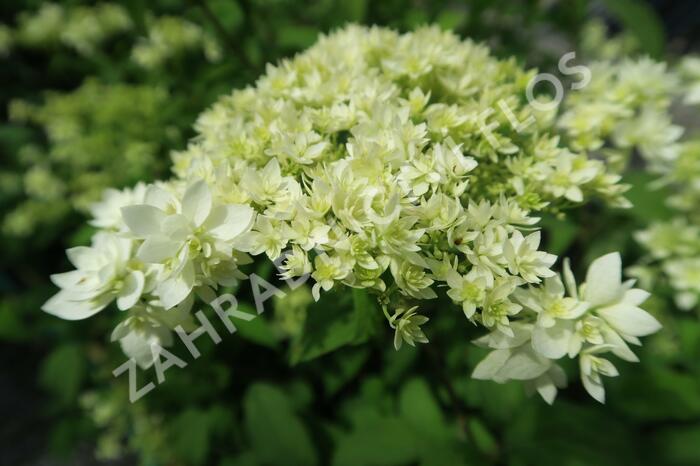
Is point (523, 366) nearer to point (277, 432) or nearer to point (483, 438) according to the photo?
point (483, 438)

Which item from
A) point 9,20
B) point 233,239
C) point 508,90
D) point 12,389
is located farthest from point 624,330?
point 9,20

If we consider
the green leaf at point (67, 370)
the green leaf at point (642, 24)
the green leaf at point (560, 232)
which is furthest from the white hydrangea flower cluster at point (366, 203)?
the green leaf at point (67, 370)

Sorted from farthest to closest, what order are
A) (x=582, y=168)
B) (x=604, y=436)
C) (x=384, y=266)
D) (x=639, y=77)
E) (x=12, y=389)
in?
1. (x=12, y=389)
2. (x=604, y=436)
3. (x=639, y=77)
4. (x=582, y=168)
5. (x=384, y=266)

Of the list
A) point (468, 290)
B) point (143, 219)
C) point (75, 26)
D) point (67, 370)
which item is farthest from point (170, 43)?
point (468, 290)

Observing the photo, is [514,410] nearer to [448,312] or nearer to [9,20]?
[448,312]

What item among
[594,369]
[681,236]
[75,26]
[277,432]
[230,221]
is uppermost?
[75,26]

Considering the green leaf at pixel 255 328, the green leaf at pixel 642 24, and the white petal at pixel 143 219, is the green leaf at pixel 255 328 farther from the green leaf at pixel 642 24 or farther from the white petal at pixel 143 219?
the green leaf at pixel 642 24

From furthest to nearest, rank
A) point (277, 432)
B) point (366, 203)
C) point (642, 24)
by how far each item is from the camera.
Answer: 1. point (642, 24)
2. point (277, 432)
3. point (366, 203)
